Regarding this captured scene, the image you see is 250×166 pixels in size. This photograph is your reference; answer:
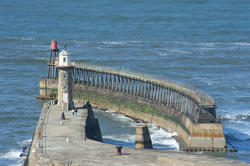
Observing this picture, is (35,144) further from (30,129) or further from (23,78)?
(23,78)

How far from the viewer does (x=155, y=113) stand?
3656 inches

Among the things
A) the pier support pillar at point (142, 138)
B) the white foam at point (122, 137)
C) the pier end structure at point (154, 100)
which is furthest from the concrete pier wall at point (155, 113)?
the pier support pillar at point (142, 138)

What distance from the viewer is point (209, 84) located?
109938 mm

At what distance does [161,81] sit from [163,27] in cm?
8723

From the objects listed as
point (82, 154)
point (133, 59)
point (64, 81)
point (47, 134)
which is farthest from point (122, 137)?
point (133, 59)

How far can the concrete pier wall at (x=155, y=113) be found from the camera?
76.3m

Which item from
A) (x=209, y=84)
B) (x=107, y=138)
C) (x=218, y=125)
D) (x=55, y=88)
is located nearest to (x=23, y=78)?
(x=55, y=88)

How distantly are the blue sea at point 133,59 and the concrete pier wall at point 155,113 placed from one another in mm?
1386

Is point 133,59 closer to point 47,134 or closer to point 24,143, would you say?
point 24,143

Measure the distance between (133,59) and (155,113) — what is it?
39319 mm

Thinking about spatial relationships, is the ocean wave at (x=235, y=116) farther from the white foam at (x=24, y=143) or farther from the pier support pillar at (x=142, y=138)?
the white foam at (x=24, y=143)

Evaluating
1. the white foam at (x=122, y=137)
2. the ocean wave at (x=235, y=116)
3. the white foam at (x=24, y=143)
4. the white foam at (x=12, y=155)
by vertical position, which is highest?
the ocean wave at (x=235, y=116)

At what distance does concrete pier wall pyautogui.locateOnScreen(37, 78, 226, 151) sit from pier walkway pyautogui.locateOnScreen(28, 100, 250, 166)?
1147cm

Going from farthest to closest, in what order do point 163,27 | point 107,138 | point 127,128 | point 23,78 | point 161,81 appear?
point 163,27
point 23,78
point 161,81
point 127,128
point 107,138
